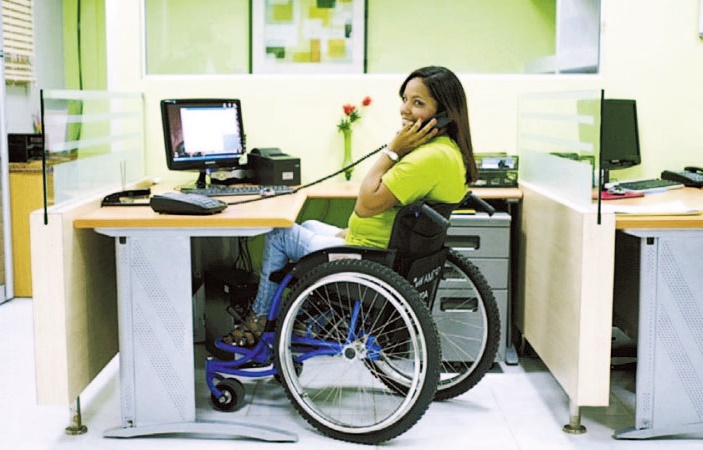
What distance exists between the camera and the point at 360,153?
441cm

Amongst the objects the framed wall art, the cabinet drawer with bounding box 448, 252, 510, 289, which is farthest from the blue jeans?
the framed wall art

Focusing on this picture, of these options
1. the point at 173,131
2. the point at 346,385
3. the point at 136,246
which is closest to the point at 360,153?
the point at 173,131

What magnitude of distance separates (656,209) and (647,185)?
78 centimetres

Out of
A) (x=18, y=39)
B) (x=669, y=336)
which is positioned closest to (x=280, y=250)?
(x=669, y=336)

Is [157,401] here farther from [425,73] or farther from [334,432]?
[425,73]

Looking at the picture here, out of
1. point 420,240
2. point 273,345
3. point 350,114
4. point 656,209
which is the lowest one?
point 273,345

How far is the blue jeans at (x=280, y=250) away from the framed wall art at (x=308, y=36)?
6.22ft

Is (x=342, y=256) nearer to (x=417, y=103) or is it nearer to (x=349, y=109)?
(x=417, y=103)

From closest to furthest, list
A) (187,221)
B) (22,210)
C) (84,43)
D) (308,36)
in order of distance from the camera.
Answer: (187,221) → (308,36) → (22,210) → (84,43)

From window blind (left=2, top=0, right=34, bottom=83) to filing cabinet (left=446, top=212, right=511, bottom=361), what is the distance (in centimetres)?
296

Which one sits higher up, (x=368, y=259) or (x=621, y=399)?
(x=368, y=259)

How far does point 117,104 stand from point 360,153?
120cm

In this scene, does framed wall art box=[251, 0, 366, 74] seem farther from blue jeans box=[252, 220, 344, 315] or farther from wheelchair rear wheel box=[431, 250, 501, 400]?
blue jeans box=[252, 220, 344, 315]

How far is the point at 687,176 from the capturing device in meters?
3.97
